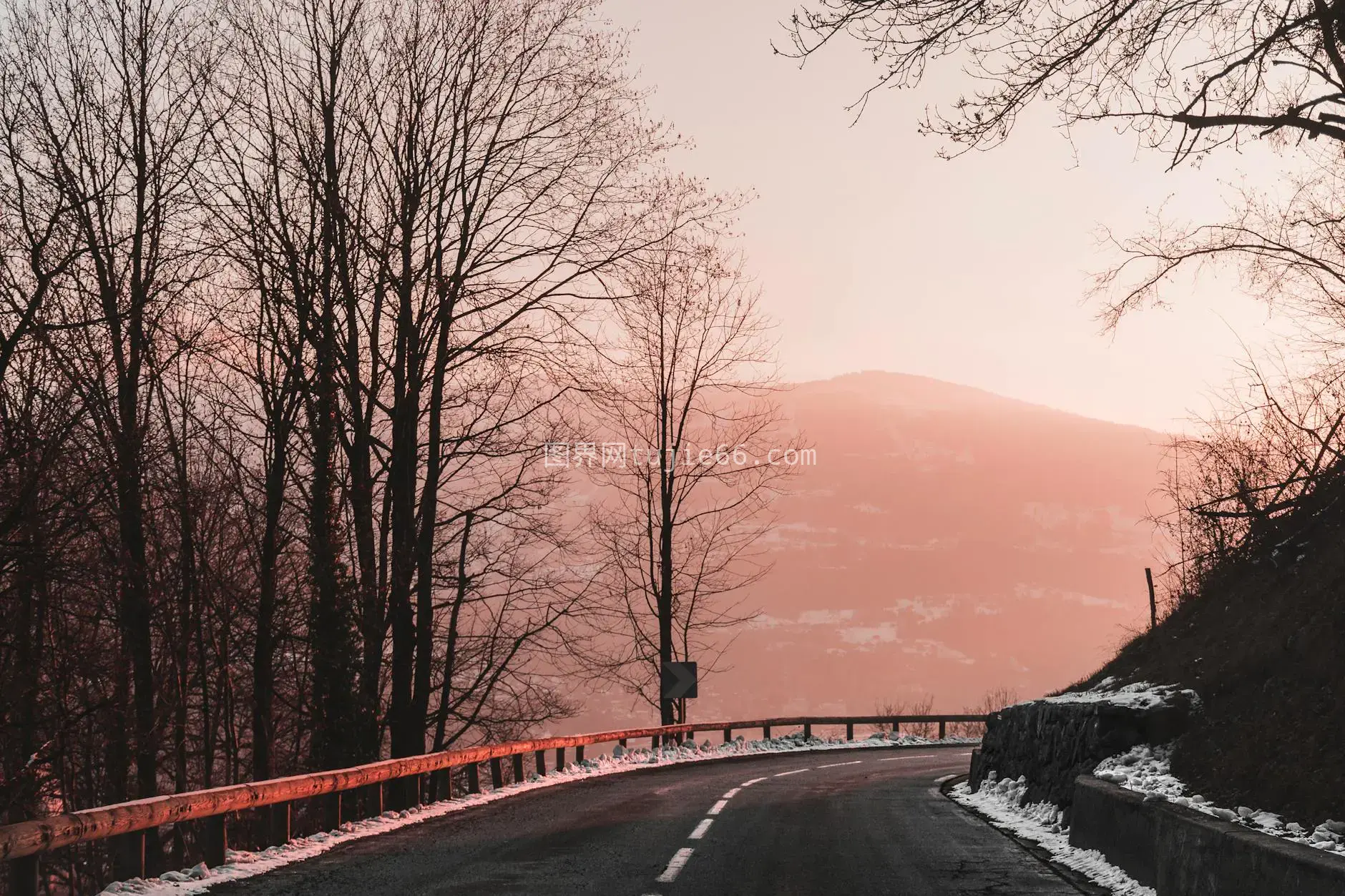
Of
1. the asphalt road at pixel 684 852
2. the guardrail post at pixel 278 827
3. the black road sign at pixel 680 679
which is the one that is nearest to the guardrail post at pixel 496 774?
the asphalt road at pixel 684 852

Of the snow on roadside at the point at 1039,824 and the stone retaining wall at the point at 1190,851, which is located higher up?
the stone retaining wall at the point at 1190,851

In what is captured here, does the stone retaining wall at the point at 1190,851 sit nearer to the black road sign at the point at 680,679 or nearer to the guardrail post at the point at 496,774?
the guardrail post at the point at 496,774

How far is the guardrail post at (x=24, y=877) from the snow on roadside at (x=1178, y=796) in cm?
806

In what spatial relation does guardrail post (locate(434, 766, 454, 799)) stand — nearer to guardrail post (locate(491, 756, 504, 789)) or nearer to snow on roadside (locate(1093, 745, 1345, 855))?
guardrail post (locate(491, 756, 504, 789))

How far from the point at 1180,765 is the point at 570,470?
1582 centimetres

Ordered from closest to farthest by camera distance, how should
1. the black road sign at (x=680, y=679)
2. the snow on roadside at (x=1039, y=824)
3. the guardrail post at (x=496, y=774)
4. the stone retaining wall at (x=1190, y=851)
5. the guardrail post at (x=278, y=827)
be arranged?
the stone retaining wall at (x=1190, y=851)
the snow on roadside at (x=1039, y=824)
the guardrail post at (x=278, y=827)
the guardrail post at (x=496, y=774)
the black road sign at (x=680, y=679)

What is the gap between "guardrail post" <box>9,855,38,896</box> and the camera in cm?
752

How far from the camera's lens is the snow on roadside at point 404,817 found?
9.02m

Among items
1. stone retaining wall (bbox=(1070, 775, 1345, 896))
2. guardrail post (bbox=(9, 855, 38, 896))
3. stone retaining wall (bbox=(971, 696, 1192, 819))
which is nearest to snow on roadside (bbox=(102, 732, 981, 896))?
guardrail post (bbox=(9, 855, 38, 896))

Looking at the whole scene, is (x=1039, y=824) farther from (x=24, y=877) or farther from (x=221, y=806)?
(x=24, y=877)

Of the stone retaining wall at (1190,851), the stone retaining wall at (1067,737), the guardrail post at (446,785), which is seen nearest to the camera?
the stone retaining wall at (1190,851)

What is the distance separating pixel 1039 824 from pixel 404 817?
771 cm

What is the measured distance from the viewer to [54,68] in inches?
791

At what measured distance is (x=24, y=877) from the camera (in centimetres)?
759
